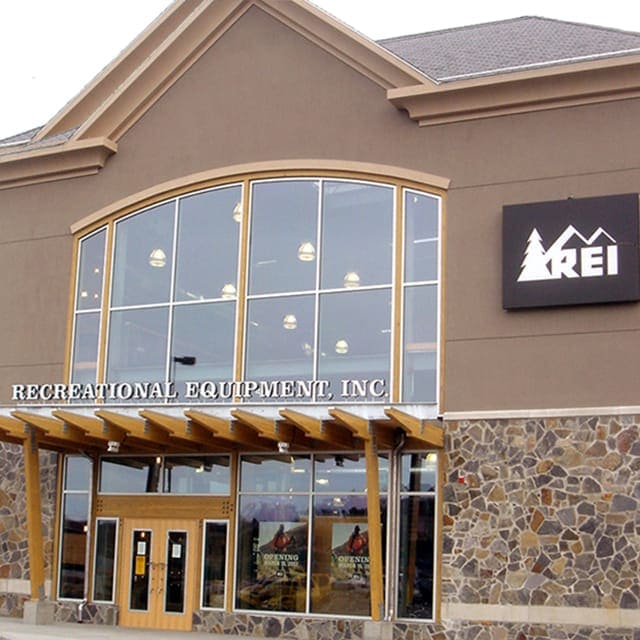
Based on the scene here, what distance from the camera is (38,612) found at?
2353 cm

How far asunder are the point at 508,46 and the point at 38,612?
15511mm

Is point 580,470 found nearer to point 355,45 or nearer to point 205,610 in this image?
point 205,610

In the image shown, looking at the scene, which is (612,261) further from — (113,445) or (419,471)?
(113,445)

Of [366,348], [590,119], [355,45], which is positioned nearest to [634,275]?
[590,119]

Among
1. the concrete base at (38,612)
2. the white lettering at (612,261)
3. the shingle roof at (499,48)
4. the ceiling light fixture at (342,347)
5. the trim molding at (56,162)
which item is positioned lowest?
the concrete base at (38,612)

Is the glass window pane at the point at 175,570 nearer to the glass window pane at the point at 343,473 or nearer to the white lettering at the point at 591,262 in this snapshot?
the glass window pane at the point at 343,473

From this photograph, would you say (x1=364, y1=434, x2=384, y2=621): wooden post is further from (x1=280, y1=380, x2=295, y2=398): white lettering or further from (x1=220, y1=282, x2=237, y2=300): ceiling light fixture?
(x1=220, y1=282, x2=237, y2=300): ceiling light fixture

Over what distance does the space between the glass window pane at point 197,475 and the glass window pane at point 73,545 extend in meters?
2.06

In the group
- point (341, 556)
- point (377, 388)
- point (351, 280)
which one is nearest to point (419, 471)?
point (377, 388)

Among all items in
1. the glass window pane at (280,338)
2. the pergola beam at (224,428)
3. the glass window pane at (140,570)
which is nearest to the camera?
the pergola beam at (224,428)

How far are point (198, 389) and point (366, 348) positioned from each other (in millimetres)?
3401

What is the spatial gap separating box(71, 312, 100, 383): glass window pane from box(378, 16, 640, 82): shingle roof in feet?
29.1

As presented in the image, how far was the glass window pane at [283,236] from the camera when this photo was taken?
2302 centimetres

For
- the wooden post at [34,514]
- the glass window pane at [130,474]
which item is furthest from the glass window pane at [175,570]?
the wooden post at [34,514]
